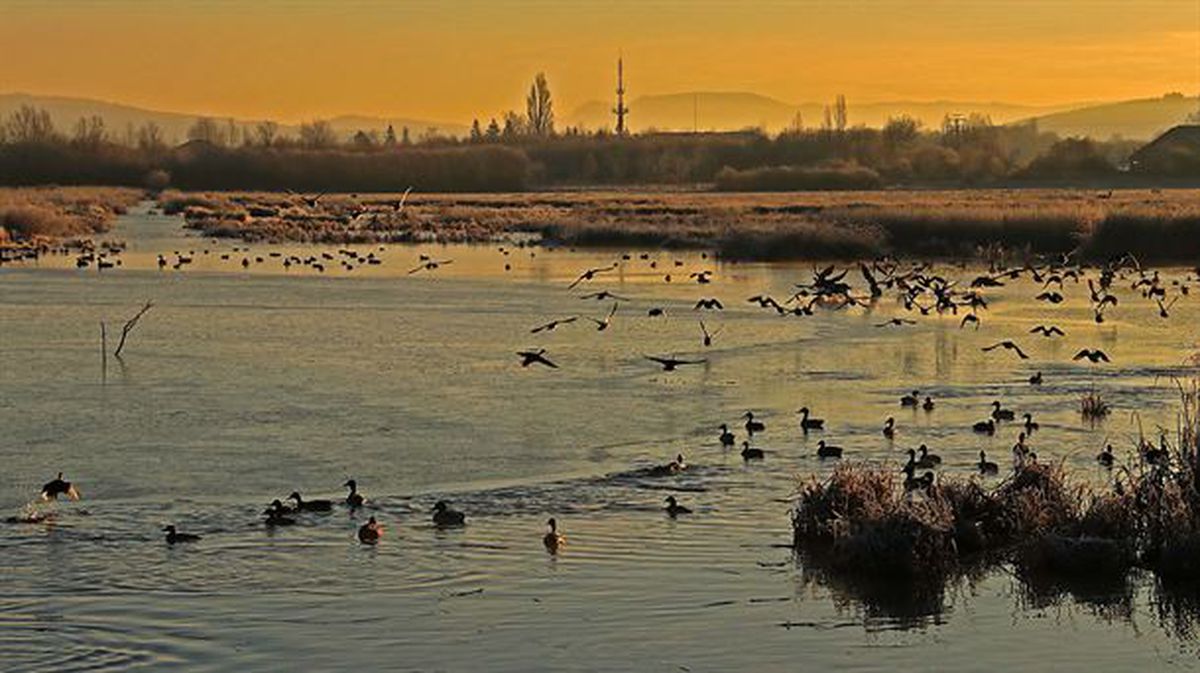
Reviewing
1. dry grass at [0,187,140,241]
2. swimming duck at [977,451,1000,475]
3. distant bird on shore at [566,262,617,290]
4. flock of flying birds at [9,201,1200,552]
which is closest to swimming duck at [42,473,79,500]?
flock of flying birds at [9,201,1200,552]

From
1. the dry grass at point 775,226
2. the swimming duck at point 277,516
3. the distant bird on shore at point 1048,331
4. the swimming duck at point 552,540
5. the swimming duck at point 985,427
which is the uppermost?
the dry grass at point 775,226

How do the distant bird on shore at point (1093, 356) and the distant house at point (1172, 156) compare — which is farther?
the distant house at point (1172, 156)

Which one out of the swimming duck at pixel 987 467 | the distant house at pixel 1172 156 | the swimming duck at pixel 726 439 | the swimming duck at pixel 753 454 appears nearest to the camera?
the swimming duck at pixel 987 467

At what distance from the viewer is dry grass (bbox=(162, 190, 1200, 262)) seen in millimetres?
57094

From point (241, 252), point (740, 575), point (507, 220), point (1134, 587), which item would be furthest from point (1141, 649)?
point (507, 220)

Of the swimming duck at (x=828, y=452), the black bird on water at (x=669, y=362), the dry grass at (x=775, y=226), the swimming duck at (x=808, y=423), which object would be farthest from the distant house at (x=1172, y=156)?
the swimming duck at (x=828, y=452)

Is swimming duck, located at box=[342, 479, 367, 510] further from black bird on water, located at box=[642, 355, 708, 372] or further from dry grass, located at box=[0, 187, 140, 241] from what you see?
dry grass, located at box=[0, 187, 140, 241]

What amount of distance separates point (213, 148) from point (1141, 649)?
467ft

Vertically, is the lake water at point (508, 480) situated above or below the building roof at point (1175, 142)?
below

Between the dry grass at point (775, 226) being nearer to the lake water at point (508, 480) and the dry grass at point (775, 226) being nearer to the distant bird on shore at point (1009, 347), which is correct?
the lake water at point (508, 480)

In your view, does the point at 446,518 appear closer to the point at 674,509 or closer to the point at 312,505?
the point at 312,505

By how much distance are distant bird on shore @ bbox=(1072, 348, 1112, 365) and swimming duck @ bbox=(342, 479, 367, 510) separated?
1471 cm

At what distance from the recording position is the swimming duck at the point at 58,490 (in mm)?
17953

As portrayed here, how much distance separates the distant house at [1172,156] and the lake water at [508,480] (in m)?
96.5
